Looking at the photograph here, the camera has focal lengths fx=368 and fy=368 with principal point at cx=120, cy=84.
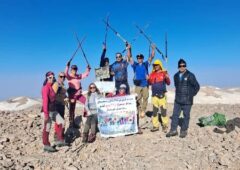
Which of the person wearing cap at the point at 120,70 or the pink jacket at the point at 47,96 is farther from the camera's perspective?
the person wearing cap at the point at 120,70

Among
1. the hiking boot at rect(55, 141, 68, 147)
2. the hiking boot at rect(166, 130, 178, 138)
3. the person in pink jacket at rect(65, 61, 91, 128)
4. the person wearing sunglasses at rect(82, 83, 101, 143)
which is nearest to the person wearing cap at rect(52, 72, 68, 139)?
the hiking boot at rect(55, 141, 68, 147)

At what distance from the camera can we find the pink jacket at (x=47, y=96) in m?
10.0

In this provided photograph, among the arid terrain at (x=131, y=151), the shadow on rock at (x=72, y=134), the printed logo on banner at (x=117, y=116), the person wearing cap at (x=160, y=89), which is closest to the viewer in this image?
the arid terrain at (x=131, y=151)

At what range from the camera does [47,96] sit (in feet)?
32.9

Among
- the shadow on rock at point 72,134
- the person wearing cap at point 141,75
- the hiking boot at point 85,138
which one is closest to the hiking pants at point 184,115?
the person wearing cap at point 141,75

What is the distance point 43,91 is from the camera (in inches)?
395

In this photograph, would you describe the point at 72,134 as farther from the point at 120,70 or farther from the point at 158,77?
the point at 158,77

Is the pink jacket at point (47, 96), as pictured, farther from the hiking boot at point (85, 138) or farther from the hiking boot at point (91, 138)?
the hiking boot at point (91, 138)

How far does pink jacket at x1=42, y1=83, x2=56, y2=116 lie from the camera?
1002 centimetres

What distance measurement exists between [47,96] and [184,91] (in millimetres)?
3954

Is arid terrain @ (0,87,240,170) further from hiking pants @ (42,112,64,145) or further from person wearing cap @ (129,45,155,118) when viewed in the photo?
person wearing cap @ (129,45,155,118)

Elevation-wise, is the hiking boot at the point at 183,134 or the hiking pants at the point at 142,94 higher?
the hiking pants at the point at 142,94

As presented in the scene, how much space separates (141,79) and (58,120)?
3390mm

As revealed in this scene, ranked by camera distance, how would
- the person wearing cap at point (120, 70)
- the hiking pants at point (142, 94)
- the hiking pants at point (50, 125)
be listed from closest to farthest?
the hiking pants at point (50, 125) < the person wearing cap at point (120, 70) < the hiking pants at point (142, 94)
